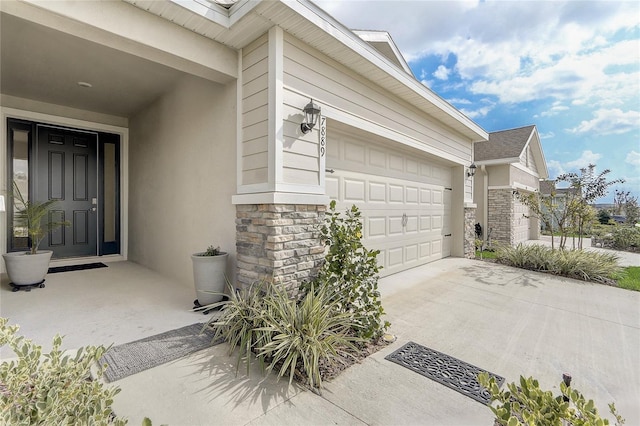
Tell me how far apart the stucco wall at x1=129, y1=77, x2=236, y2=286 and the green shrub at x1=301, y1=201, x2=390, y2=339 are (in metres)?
1.32

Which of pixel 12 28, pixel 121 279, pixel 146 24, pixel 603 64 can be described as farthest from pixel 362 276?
pixel 603 64

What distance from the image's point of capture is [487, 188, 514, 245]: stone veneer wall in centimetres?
983

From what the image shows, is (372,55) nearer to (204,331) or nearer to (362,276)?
(362,276)

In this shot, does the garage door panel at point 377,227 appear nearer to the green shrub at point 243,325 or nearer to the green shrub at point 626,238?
the green shrub at point 243,325

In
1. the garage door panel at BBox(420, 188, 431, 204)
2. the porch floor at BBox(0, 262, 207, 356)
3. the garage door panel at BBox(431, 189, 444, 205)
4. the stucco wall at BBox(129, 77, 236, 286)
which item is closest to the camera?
the porch floor at BBox(0, 262, 207, 356)

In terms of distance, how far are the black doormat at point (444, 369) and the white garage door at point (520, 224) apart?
9.40m

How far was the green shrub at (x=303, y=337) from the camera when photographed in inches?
84.6

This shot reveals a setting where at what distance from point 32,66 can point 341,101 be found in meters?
4.24

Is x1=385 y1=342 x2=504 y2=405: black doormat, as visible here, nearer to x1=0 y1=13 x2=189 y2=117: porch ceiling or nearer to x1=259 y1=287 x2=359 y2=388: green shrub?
x1=259 y1=287 x2=359 y2=388: green shrub

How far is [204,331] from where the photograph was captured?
2832 millimetres

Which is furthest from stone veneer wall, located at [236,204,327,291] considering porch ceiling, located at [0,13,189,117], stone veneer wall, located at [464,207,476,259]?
stone veneer wall, located at [464,207,476,259]

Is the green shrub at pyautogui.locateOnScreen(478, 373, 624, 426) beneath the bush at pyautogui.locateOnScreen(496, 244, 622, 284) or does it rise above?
above

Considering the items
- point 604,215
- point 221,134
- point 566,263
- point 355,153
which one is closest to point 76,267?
point 221,134

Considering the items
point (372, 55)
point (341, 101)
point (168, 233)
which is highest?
point (372, 55)
